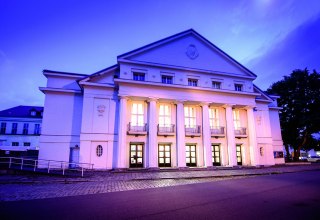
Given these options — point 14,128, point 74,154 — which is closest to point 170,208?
point 74,154

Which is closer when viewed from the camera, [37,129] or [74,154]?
[74,154]

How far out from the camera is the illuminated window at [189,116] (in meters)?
20.7

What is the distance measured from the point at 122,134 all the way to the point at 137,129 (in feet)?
5.54

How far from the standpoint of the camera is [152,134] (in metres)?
18.1

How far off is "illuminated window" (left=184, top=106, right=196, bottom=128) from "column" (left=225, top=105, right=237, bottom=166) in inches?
139

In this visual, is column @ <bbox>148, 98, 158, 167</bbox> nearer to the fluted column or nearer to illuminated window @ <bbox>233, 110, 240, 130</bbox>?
the fluted column

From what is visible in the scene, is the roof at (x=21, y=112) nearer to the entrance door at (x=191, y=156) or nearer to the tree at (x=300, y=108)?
the entrance door at (x=191, y=156)

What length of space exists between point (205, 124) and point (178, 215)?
16.1 metres

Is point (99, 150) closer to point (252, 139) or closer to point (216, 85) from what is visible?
point (216, 85)

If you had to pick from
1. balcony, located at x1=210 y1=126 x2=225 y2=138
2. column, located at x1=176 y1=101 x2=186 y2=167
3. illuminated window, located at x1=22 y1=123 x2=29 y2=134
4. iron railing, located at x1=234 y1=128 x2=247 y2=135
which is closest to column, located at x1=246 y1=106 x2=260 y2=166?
iron railing, located at x1=234 y1=128 x2=247 y2=135

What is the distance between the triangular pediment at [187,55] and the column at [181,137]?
15.3 feet

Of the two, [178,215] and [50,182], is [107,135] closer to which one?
[50,182]

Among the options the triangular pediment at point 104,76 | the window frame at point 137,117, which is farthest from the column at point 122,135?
the triangular pediment at point 104,76

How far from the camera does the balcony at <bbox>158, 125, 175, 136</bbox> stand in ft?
61.8
